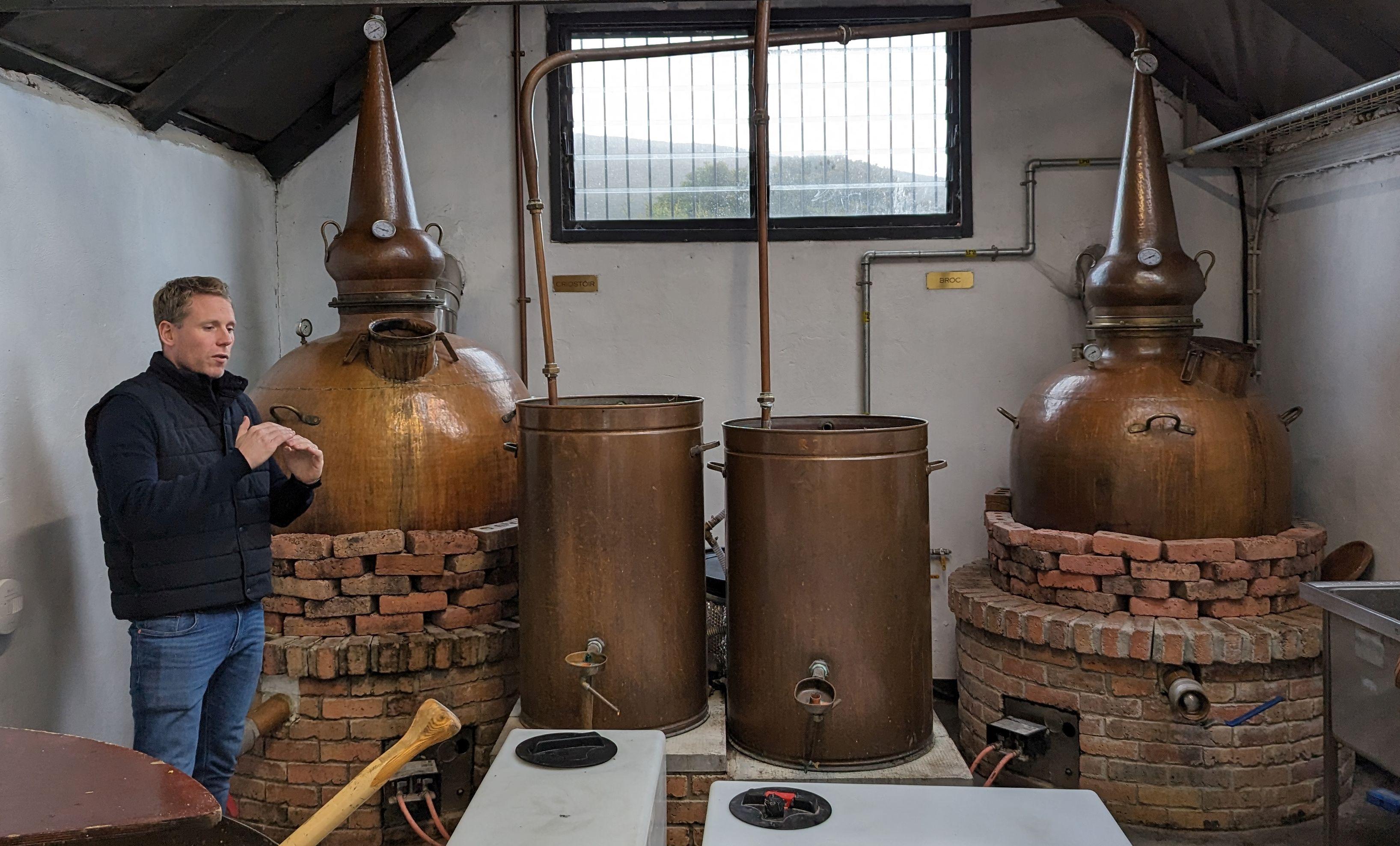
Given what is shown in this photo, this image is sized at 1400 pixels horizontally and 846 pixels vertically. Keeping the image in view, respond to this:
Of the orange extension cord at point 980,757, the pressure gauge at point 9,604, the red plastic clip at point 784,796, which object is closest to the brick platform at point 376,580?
the pressure gauge at point 9,604

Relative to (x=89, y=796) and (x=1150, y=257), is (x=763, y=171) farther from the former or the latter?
(x=89, y=796)

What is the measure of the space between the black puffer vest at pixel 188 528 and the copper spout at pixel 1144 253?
292 centimetres

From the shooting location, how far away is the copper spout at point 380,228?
3.66 metres

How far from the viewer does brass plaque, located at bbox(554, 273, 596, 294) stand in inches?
185

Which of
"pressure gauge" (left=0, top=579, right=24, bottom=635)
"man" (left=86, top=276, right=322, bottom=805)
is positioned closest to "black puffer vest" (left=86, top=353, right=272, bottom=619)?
"man" (left=86, top=276, right=322, bottom=805)

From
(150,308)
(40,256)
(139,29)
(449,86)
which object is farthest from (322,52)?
(40,256)

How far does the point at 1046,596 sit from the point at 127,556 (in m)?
2.88

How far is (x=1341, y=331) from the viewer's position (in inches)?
155

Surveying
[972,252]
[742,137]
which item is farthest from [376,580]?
[972,252]

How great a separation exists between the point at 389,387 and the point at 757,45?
1.66 metres

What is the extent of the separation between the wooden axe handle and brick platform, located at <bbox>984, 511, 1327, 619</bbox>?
2581 mm

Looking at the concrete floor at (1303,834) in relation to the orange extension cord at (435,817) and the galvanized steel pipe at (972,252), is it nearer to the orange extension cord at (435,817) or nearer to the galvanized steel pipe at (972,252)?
the galvanized steel pipe at (972,252)

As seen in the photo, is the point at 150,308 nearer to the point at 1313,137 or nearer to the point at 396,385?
the point at 396,385

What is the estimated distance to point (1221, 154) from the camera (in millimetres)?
4371
